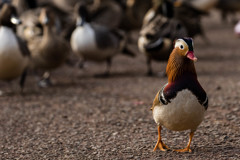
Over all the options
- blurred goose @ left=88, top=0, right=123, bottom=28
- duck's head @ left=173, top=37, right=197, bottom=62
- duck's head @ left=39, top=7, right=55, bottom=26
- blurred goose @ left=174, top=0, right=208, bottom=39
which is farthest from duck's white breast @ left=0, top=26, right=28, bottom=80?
blurred goose @ left=174, top=0, right=208, bottom=39

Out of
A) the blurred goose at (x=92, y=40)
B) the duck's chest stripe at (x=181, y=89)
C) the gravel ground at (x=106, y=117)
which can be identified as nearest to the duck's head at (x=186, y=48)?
the duck's chest stripe at (x=181, y=89)

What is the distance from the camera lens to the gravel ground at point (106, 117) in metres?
4.20

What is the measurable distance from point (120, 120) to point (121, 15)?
5868 millimetres

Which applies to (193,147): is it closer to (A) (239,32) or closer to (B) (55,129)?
(B) (55,129)

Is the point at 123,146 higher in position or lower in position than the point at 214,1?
lower

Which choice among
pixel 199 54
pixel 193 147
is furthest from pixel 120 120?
pixel 199 54

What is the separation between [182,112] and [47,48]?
425cm

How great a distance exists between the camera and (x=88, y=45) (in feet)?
26.7

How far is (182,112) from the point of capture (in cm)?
367

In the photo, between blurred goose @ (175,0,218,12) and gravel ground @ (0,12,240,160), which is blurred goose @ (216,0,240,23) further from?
gravel ground @ (0,12,240,160)

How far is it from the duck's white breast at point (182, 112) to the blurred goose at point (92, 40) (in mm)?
4488

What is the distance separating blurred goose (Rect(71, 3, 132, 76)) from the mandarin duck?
4.44 m

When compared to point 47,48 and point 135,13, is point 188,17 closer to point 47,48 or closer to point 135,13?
point 135,13

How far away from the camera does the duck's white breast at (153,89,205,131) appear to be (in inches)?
143
